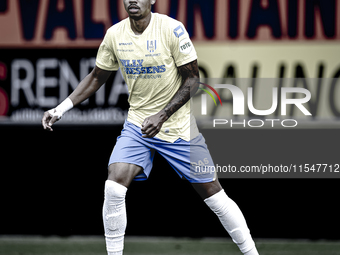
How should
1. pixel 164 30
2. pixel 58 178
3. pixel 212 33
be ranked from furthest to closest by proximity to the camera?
1. pixel 58 178
2. pixel 212 33
3. pixel 164 30

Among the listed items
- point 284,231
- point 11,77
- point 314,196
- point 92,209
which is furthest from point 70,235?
point 314,196

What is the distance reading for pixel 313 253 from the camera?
4512 millimetres

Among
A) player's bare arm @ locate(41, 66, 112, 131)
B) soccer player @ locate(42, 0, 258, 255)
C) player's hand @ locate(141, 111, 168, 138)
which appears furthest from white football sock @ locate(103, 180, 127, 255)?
player's bare arm @ locate(41, 66, 112, 131)

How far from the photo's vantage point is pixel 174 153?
3.54 metres

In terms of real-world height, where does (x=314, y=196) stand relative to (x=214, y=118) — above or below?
below

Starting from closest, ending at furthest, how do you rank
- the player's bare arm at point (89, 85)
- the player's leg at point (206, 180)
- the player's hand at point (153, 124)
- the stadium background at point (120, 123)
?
the player's hand at point (153, 124), the player's leg at point (206, 180), the player's bare arm at point (89, 85), the stadium background at point (120, 123)

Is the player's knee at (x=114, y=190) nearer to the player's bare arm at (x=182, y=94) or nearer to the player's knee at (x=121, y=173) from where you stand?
the player's knee at (x=121, y=173)

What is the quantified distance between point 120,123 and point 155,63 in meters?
1.22

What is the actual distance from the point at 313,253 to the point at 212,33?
7.03ft

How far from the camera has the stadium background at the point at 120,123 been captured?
173 inches

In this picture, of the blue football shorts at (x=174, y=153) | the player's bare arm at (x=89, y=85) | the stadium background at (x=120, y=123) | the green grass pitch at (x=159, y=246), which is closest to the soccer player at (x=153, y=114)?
the blue football shorts at (x=174, y=153)

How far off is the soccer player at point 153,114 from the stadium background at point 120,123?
0.96 metres

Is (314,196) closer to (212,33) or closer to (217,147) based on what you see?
(217,147)

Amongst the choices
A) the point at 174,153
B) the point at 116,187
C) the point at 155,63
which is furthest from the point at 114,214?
the point at 155,63
